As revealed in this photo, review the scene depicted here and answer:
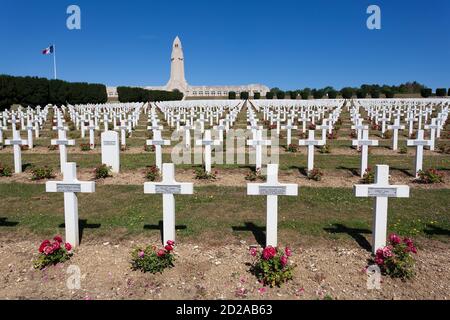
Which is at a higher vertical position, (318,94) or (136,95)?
(318,94)

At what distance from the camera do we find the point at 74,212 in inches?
210

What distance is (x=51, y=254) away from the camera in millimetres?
4832

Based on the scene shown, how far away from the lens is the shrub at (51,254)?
473cm

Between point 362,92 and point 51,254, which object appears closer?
point 51,254

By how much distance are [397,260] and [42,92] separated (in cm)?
3766

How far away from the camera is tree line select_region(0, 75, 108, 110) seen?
104ft

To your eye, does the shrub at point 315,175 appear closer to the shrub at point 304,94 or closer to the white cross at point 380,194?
the white cross at point 380,194

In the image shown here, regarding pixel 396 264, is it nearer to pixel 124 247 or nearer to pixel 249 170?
pixel 124 247

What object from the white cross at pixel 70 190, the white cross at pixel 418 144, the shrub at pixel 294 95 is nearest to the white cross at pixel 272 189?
the white cross at pixel 70 190

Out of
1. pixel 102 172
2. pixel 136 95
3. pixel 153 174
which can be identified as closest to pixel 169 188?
pixel 153 174

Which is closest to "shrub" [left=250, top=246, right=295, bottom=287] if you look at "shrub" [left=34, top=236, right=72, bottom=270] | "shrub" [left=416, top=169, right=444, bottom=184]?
"shrub" [left=34, top=236, right=72, bottom=270]

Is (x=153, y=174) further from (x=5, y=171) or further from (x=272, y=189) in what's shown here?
(x=272, y=189)

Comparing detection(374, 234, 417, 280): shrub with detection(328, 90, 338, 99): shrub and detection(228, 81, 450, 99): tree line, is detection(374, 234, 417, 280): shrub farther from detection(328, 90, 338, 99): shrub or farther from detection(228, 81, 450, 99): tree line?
detection(328, 90, 338, 99): shrub
